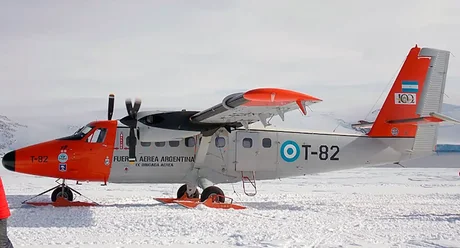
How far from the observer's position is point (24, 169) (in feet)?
42.4

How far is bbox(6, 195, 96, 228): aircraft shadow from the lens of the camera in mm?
9472

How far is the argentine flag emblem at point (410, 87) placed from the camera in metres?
14.5

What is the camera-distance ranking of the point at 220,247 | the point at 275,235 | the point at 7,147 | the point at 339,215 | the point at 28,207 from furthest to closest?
the point at 7,147 < the point at 28,207 < the point at 339,215 < the point at 275,235 < the point at 220,247

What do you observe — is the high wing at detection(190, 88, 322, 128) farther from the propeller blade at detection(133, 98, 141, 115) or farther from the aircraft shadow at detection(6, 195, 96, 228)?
the aircraft shadow at detection(6, 195, 96, 228)

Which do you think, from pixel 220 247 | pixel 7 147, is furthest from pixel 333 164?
pixel 7 147

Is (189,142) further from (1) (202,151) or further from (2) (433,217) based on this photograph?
(2) (433,217)

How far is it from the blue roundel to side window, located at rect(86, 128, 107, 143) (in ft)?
17.0

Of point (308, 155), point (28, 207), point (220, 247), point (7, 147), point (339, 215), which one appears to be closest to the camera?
point (220, 247)

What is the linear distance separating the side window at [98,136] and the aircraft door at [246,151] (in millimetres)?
3821

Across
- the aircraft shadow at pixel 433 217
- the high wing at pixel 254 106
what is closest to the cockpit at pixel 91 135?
the high wing at pixel 254 106

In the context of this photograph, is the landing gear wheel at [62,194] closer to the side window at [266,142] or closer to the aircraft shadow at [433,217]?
Answer: the side window at [266,142]

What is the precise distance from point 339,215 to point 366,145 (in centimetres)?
396

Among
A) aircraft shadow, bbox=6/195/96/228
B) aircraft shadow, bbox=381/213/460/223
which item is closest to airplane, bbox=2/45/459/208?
aircraft shadow, bbox=6/195/96/228

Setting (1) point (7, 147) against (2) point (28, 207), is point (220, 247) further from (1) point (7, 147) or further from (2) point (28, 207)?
(1) point (7, 147)
